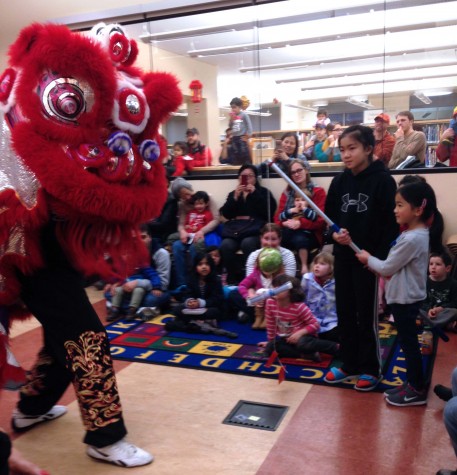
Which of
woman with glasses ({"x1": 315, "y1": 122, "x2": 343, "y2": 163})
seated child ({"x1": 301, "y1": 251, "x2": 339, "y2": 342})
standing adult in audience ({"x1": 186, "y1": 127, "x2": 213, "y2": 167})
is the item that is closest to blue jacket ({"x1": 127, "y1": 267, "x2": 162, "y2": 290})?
seated child ({"x1": 301, "y1": 251, "x2": 339, "y2": 342})

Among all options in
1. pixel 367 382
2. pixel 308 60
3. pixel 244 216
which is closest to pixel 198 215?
pixel 244 216

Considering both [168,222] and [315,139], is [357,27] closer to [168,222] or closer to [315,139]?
[315,139]

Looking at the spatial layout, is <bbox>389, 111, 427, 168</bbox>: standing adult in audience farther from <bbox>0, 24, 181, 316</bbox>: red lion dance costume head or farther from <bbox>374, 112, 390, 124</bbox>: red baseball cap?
<bbox>0, 24, 181, 316</bbox>: red lion dance costume head

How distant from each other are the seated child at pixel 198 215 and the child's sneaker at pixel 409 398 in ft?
9.48

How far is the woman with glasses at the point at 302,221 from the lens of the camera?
15.2ft

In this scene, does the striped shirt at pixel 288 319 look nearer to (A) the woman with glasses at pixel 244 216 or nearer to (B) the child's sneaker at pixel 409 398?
(B) the child's sneaker at pixel 409 398

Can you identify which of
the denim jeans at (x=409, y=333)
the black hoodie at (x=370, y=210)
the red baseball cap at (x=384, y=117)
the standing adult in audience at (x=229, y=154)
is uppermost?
the red baseball cap at (x=384, y=117)

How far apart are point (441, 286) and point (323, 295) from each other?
0.86 metres

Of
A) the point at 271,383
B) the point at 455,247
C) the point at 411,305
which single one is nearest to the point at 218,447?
the point at 271,383

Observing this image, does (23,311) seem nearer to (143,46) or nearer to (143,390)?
(143,390)

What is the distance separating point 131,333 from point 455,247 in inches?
105

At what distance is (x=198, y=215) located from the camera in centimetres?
532

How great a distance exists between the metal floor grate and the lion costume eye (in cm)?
163

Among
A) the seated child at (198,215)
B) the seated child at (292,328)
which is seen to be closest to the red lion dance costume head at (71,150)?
the seated child at (292,328)
